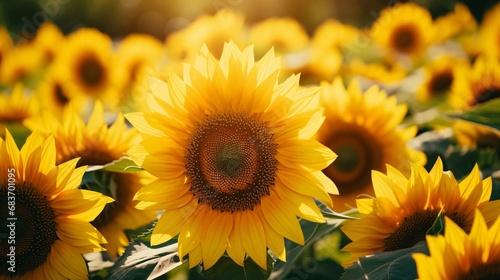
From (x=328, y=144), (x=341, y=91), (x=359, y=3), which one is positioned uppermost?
(x=341, y=91)

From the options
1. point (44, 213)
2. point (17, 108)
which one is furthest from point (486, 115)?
point (17, 108)

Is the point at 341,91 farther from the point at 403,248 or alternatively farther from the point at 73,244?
the point at 73,244

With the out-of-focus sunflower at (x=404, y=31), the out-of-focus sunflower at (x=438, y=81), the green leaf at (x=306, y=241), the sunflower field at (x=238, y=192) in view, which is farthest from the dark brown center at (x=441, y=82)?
the green leaf at (x=306, y=241)

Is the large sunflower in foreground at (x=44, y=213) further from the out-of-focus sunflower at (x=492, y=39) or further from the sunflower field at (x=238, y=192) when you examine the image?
the out-of-focus sunflower at (x=492, y=39)

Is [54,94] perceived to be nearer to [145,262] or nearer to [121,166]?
[121,166]

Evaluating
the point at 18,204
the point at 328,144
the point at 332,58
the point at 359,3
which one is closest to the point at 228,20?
the point at 332,58

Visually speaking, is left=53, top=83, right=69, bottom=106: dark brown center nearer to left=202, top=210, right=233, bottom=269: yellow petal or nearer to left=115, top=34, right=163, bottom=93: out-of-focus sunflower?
left=115, top=34, right=163, bottom=93: out-of-focus sunflower

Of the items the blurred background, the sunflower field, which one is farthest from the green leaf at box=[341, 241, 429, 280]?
the blurred background
